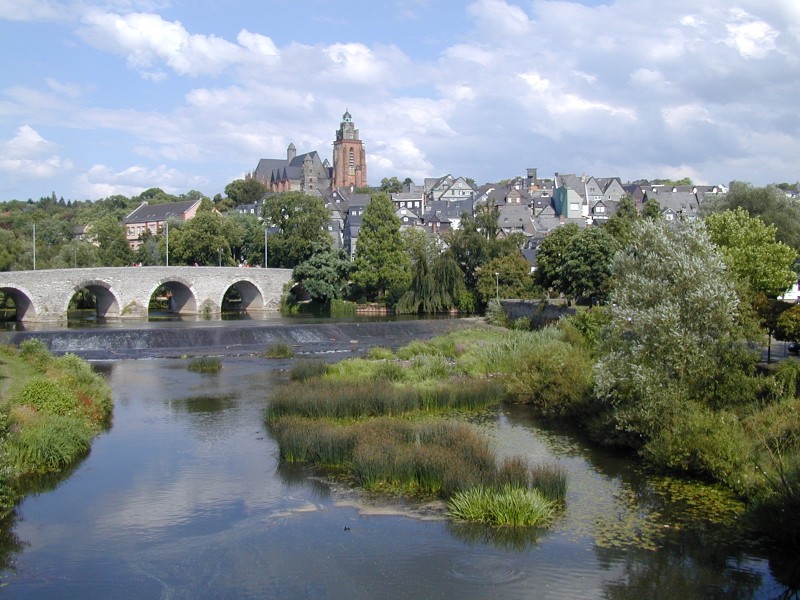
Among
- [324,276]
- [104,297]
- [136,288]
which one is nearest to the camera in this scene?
[136,288]

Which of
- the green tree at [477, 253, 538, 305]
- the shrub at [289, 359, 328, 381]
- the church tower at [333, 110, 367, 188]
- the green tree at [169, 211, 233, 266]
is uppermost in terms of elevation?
the church tower at [333, 110, 367, 188]

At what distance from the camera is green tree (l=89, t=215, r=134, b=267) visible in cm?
8012

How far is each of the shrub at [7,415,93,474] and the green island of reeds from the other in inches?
175

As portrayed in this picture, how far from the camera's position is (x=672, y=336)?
647 inches

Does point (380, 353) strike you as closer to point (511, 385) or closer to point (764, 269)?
point (511, 385)

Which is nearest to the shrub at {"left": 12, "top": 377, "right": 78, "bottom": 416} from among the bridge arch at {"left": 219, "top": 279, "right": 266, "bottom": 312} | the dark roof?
the bridge arch at {"left": 219, "top": 279, "right": 266, "bottom": 312}

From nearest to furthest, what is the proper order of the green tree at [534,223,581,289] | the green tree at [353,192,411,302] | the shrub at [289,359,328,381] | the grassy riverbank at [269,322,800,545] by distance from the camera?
the grassy riverbank at [269,322,800,545], the shrub at [289,359,328,381], the green tree at [534,223,581,289], the green tree at [353,192,411,302]

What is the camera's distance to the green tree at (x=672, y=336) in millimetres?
16344

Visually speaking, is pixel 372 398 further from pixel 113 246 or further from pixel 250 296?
pixel 113 246

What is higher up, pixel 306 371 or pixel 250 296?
pixel 250 296

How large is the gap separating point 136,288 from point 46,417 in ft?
132

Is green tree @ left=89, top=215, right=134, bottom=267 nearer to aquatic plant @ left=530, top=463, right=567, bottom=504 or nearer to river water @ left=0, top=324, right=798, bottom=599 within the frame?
river water @ left=0, top=324, right=798, bottom=599

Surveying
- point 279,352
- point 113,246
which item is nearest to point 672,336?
point 279,352

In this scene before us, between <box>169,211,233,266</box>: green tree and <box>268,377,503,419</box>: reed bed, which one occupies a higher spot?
<box>169,211,233,266</box>: green tree
